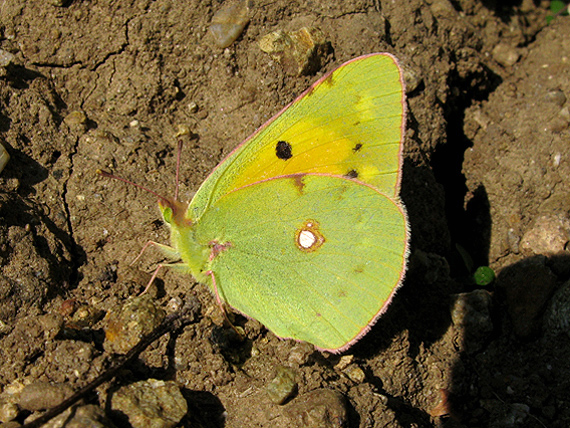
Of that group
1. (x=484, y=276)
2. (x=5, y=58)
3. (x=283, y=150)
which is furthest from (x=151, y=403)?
(x=484, y=276)

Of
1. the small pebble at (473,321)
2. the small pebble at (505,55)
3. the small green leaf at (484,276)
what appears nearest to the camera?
the small pebble at (473,321)

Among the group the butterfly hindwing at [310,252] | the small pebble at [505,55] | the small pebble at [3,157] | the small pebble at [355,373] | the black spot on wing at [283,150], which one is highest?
the small pebble at [3,157]

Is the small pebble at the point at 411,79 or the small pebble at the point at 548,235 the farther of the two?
the small pebble at the point at 411,79

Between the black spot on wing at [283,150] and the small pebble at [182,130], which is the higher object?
the small pebble at [182,130]

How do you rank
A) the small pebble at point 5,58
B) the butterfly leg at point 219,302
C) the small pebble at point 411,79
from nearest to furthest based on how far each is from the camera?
the butterfly leg at point 219,302 < the small pebble at point 5,58 < the small pebble at point 411,79

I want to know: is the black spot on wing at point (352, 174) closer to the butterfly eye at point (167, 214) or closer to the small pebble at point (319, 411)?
the butterfly eye at point (167, 214)

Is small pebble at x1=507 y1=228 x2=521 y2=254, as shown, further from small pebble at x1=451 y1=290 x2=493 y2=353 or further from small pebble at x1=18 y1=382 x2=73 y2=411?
small pebble at x1=18 y1=382 x2=73 y2=411

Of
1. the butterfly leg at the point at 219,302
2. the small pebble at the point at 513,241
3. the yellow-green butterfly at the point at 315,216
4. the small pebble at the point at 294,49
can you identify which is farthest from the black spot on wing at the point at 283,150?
the small pebble at the point at 513,241
